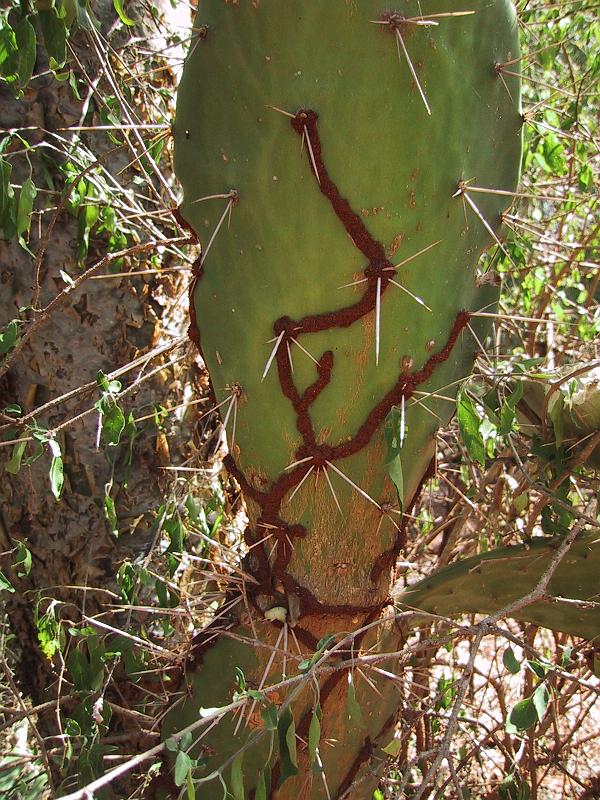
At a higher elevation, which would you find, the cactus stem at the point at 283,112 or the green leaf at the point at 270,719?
the cactus stem at the point at 283,112

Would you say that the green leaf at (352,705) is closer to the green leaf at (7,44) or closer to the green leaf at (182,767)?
the green leaf at (182,767)

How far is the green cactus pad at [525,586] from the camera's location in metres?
1.15

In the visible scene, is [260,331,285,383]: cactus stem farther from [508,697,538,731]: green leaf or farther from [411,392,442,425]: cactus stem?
[508,697,538,731]: green leaf

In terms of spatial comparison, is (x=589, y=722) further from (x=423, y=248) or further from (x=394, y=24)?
(x=394, y=24)

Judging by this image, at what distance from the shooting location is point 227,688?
3.75 feet

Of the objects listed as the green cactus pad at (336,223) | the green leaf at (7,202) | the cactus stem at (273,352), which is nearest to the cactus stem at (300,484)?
the green cactus pad at (336,223)

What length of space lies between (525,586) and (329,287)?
0.57m

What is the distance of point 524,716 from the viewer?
0.88 meters

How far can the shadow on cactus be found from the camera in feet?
2.84

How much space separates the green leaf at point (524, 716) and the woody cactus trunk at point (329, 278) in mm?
177

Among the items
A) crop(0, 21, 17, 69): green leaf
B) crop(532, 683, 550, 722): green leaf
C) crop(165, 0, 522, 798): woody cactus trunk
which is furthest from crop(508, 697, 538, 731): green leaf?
crop(0, 21, 17, 69): green leaf

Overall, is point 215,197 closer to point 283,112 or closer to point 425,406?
point 283,112

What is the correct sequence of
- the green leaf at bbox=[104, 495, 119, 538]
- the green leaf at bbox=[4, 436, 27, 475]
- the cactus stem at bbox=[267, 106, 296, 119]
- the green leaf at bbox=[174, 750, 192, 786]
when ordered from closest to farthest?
the green leaf at bbox=[174, 750, 192, 786] < the cactus stem at bbox=[267, 106, 296, 119] < the green leaf at bbox=[4, 436, 27, 475] < the green leaf at bbox=[104, 495, 119, 538]

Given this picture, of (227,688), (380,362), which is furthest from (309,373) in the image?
(227,688)
